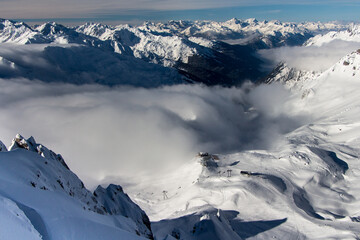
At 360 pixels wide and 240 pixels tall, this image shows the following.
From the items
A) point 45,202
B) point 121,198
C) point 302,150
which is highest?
point 45,202

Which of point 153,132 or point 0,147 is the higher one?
point 0,147

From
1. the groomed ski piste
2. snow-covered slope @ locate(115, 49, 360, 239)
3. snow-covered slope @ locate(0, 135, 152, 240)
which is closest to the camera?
snow-covered slope @ locate(0, 135, 152, 240)

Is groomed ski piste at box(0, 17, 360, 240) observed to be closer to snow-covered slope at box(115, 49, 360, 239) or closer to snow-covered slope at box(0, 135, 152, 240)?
snow-covered slope at box(0, 135, 152, 240)

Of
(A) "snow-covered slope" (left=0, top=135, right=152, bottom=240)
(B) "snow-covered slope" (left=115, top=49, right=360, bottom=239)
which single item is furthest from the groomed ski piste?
(B) "snow-covered slope" (left=115, top=49, right=360, bottom=239)

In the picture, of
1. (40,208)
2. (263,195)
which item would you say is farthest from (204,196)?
(40,208)

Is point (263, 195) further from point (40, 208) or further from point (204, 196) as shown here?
point (40, 208)

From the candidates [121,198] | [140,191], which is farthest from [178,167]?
[121,198]

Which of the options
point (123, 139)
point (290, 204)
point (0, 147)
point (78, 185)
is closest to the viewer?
point (0, 147)

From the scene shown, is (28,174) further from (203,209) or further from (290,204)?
(290,204)

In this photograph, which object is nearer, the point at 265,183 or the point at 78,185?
the point at 78,185

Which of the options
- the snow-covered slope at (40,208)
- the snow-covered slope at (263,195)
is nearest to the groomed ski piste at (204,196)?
the snow-covered slope at (40,208)

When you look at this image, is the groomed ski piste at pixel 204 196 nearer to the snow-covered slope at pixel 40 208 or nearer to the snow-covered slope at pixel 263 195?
the snow-covered slope at pixel 40 208
